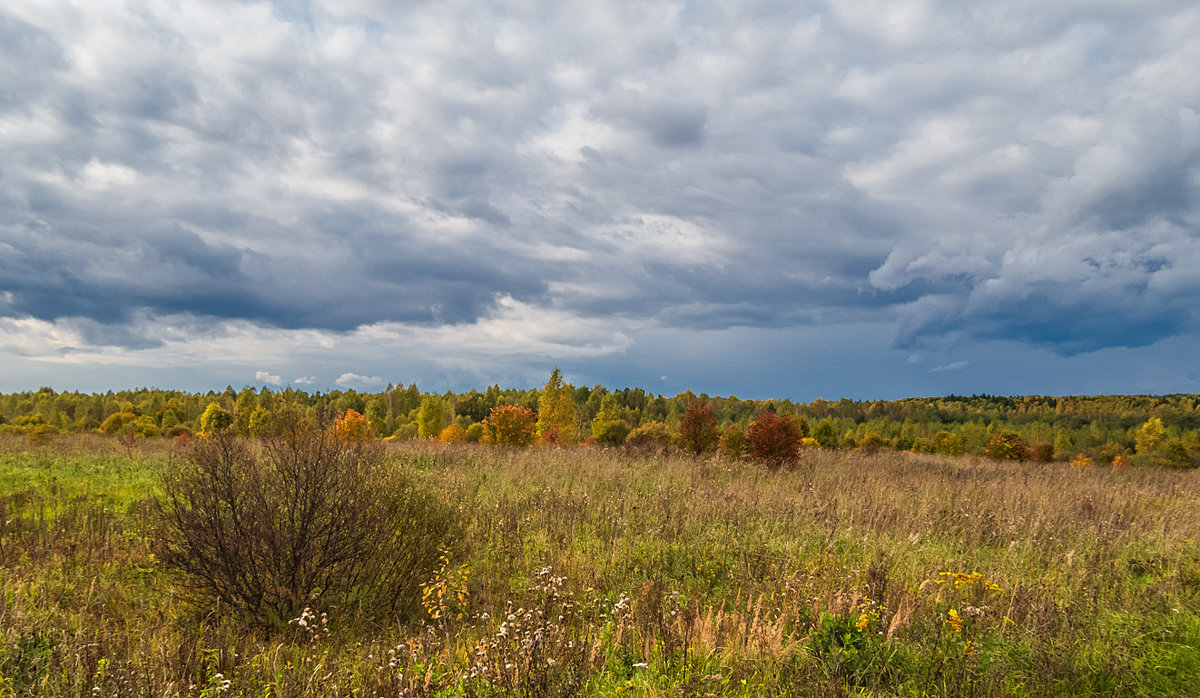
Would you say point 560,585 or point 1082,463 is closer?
point 560,585

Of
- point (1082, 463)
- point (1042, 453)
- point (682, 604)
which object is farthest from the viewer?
point (1042, 453)

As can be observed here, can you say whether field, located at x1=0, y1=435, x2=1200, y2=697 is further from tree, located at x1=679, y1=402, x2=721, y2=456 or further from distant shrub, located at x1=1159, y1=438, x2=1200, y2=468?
distant shrub, located at x1=1159, y1=438, x2=1200, y2=468

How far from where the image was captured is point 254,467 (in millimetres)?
5988

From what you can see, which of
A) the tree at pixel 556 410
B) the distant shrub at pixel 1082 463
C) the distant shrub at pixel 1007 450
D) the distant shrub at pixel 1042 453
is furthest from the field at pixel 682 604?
the tree at pixel 556 410

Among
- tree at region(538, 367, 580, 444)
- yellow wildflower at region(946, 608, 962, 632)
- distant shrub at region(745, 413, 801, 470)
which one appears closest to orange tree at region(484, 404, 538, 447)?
distant shrub at region(745, 413, 801, 470)

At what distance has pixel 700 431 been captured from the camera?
2148cm

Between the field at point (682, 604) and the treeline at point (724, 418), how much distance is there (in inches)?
728

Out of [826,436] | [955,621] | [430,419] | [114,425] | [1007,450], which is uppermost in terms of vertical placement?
[955,621]

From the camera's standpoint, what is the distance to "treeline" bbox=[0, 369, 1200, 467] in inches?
1913

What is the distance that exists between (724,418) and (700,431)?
7164 centimetres

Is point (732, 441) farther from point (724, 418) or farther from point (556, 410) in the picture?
point (724, 418)

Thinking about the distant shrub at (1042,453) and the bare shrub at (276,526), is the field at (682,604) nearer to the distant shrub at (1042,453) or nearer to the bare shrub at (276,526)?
the bare shrub at (276,526)

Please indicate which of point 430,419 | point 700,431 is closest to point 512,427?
point 700,431

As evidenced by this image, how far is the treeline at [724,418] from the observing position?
4859cm
